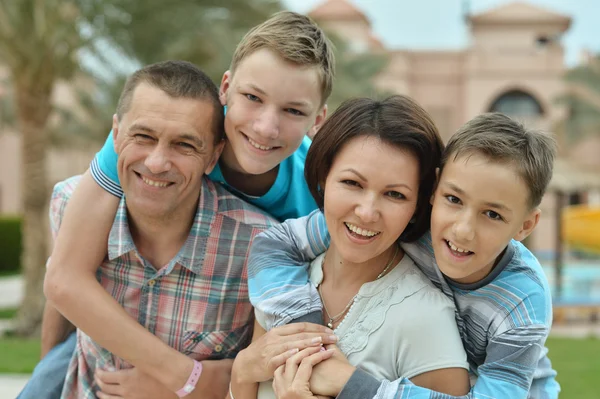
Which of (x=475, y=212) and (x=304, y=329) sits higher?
(x=475, y=212)

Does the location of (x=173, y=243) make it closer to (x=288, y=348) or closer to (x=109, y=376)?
(x=109, y=376)

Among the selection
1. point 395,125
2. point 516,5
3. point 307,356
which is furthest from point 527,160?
point 516,5

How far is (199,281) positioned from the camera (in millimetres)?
2850

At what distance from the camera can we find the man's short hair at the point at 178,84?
107 inches

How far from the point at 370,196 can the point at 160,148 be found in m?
0.91

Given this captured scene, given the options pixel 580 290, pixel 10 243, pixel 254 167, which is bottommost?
pixel 10 243

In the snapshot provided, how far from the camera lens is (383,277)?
235cm

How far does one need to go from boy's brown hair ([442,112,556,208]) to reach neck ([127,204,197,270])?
1.17 metres

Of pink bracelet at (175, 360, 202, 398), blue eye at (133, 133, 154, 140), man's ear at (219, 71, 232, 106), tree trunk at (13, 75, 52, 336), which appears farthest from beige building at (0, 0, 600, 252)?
pink bracelet at (175, 360, 202, 398)

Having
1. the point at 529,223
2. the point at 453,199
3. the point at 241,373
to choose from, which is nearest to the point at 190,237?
the point at 241,373

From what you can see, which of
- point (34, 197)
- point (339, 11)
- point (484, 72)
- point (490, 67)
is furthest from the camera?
point (339, 11)

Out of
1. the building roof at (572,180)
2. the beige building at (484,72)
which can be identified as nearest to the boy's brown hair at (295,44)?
the building roof at (572,180)

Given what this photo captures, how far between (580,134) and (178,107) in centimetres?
2387

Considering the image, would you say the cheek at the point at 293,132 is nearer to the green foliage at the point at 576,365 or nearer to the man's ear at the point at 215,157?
the man's ear at the point at 215,157
